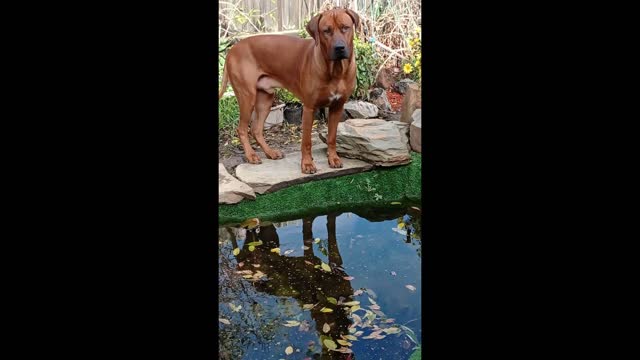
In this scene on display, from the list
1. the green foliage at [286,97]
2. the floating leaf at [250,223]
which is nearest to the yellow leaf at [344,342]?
the floating leaf at [250,223]

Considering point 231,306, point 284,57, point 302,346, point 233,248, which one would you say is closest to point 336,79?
point 284,57

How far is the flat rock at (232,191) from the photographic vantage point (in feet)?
13.3

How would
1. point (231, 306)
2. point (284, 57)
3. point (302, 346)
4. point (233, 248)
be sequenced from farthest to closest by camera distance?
point (284, 57) → point (233, 248) → point (231, 306) → point (302, 346)

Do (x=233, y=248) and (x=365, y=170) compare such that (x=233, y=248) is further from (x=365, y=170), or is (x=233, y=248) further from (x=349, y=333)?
(x=365, y=170)

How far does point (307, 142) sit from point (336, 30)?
86 centimetres

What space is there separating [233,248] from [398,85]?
343cm

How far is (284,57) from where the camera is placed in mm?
4539

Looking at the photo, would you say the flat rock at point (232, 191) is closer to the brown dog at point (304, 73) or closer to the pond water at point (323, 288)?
the pond water at point (323, 288)

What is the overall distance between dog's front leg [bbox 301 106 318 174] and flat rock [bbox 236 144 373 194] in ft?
0.15

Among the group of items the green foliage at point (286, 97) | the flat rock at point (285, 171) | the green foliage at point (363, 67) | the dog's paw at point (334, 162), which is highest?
the green foliage at point (363, 67)

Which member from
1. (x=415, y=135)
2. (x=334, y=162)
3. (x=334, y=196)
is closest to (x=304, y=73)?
(x=334, y=162)

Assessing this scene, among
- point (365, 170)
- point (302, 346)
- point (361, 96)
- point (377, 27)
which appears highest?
point (377, 27)

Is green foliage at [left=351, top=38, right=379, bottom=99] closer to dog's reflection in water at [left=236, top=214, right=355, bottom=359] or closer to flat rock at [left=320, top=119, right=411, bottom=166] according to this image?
flat rock at [left=320, top=119, right=411, bottom=166]

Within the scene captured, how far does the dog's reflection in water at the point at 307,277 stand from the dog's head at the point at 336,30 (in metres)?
1.07
